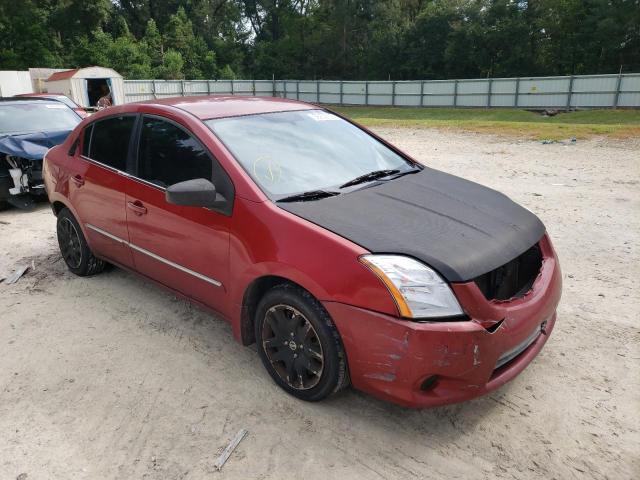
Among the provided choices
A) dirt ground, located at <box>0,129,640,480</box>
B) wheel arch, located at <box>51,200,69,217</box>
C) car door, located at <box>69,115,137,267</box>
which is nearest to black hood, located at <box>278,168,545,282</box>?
dirt ground, located at <box>0,129,640,480</box>

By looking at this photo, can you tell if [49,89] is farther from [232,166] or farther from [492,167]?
[232,166]

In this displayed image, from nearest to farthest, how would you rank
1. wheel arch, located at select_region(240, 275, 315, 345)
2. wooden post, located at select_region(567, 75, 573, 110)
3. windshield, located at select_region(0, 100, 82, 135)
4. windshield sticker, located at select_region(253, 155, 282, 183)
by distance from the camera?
1. wheel arch, located at select_region(240, 275, 315, 345)
2. windshield sticker, located at select_region(253, 155, 282, 183)
3. windshield, located at select_region(0, 100, 82, 135)
4. wooden post, located at select_region(567, 75, 573, 110)

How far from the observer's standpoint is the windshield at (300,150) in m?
3.16

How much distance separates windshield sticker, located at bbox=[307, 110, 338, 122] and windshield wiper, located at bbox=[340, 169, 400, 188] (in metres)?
0.69

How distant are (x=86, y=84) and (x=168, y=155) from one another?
26826 millimetres

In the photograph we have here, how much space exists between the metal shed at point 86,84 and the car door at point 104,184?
24.2m

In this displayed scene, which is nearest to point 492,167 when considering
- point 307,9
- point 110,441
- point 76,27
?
point 110,441

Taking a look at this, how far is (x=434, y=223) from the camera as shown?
2816 millimetres

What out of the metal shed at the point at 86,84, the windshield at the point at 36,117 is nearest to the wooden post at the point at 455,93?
the metal shed at the point at 86,84

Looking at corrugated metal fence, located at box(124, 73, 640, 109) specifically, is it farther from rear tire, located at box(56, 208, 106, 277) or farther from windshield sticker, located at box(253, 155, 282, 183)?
rear tire, located at box(56, 208, 106, 277)

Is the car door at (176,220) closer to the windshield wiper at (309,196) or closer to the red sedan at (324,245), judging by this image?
the red sedan at (324,245)

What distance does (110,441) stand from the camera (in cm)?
265

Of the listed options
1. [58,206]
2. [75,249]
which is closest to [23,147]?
[58,206]

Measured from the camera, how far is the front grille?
258cm
